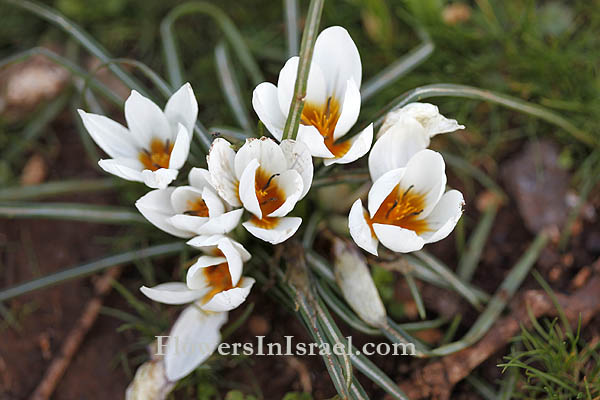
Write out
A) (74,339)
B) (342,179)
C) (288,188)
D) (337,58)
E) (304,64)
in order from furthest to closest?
(74,339), (342,179), (337,58), (288,188), (304,64)

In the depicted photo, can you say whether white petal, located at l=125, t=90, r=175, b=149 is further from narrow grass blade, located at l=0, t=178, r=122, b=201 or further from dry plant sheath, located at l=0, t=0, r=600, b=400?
narrow grass blade, located at l=0, t=178, r=122, b=201

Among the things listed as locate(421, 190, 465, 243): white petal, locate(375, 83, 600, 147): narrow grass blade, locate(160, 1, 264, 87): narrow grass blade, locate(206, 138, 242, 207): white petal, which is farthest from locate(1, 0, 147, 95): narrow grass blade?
locate(421, 190, 465, 243): white petal

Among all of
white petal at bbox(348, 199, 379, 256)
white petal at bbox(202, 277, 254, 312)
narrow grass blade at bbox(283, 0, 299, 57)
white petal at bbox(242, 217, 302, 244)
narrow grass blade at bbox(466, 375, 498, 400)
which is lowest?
narrow grass blade at bbox(466, 375, 498, 400)

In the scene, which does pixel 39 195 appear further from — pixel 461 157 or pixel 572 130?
pixel 572 130

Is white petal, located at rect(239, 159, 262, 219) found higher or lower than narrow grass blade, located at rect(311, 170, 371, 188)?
higher

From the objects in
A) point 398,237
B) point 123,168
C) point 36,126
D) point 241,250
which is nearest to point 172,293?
point 241,250

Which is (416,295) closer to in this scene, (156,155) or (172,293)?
(172,293)
